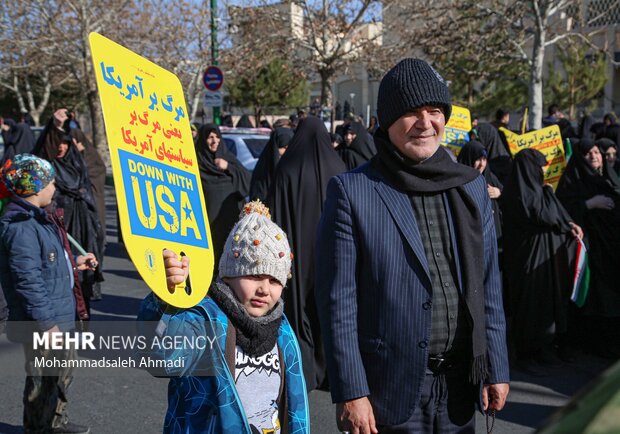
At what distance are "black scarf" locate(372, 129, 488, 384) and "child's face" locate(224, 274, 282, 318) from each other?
58 centimetres

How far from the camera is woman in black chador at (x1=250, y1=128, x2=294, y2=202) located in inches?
235

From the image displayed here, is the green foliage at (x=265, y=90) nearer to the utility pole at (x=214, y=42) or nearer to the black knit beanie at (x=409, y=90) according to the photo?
the utility pole at (x=214, y=42)

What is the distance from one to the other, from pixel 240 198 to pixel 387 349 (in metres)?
5.67

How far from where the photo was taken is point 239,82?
103ft

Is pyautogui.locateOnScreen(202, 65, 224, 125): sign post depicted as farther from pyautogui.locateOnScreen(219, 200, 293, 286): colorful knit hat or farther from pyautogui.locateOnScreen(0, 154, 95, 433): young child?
pyautogui.locateOnScreen(219, 200, 293, 286): colorful knit hat

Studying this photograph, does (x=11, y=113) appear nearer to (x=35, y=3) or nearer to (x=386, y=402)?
(x=35, y=3)

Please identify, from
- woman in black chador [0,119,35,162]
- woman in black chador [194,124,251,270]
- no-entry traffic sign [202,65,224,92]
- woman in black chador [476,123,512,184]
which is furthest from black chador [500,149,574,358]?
no-entry traffic sign [202,65,224,92]

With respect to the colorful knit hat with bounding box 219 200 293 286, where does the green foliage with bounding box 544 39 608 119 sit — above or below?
above

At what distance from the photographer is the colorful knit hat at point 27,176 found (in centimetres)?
405

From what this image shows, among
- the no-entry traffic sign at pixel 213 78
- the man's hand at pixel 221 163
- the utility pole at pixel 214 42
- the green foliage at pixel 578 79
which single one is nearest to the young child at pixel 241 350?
the man's hand at pixel 221 163

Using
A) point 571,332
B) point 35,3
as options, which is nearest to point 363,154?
point 571,332

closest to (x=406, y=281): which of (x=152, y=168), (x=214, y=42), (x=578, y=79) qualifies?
(x=152, y=168)

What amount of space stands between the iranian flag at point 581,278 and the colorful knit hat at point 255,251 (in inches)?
160

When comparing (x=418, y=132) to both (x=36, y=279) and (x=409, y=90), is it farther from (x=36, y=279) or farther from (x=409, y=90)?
(x=36, y=279)
